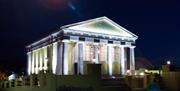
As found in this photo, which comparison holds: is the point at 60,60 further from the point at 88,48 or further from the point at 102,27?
the point at 102,27

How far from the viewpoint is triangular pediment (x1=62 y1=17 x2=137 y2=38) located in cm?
4247

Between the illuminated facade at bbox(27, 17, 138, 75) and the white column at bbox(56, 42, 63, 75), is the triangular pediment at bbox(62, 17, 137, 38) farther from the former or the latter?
the white column at bbox(56, 42, 63, 75)

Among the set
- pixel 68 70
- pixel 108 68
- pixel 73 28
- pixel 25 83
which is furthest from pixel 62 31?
pixel 25 83

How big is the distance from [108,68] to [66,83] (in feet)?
72.3

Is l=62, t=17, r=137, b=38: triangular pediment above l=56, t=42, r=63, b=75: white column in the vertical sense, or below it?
above

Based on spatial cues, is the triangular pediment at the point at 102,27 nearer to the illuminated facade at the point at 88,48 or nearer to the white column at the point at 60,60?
the illuminated facade at the point at 88,48

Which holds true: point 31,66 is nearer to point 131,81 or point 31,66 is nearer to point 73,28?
point 73,28

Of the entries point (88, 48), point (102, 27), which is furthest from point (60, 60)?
point (102, 27)

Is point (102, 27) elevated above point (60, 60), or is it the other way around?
point (102, 27)

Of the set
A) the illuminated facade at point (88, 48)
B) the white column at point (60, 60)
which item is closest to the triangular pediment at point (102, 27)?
the illuminated facade at point (88, 48)

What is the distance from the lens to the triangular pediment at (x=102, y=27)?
42475 millimetres

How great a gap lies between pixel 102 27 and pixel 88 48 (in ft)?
12.2

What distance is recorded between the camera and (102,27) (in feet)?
147

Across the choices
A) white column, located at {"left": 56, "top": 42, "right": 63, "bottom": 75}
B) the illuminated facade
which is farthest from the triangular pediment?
white column, located at {"left": 56, "top": 42, "right": 63, "bottom": 75}
